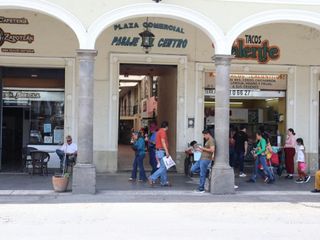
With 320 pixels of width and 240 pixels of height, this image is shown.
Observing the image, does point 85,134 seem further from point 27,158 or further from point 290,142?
point 290,142

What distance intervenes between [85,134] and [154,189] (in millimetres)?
2257

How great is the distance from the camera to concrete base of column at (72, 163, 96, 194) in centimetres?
1217

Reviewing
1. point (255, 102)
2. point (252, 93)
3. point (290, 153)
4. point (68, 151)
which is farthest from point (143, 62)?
point (290, 153)

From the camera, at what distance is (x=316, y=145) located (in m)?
17.0

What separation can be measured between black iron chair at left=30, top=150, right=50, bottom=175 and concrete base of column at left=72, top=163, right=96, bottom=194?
3.29m

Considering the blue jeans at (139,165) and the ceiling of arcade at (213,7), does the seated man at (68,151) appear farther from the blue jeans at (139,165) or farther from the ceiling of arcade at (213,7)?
the ceiling of arcade at (213,7)

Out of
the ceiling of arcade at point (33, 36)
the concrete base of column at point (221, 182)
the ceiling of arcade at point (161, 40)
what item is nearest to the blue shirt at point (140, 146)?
the concrete base of column at point (221, 182)

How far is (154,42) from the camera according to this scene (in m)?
16.3

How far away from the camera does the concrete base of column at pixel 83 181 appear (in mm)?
12172
